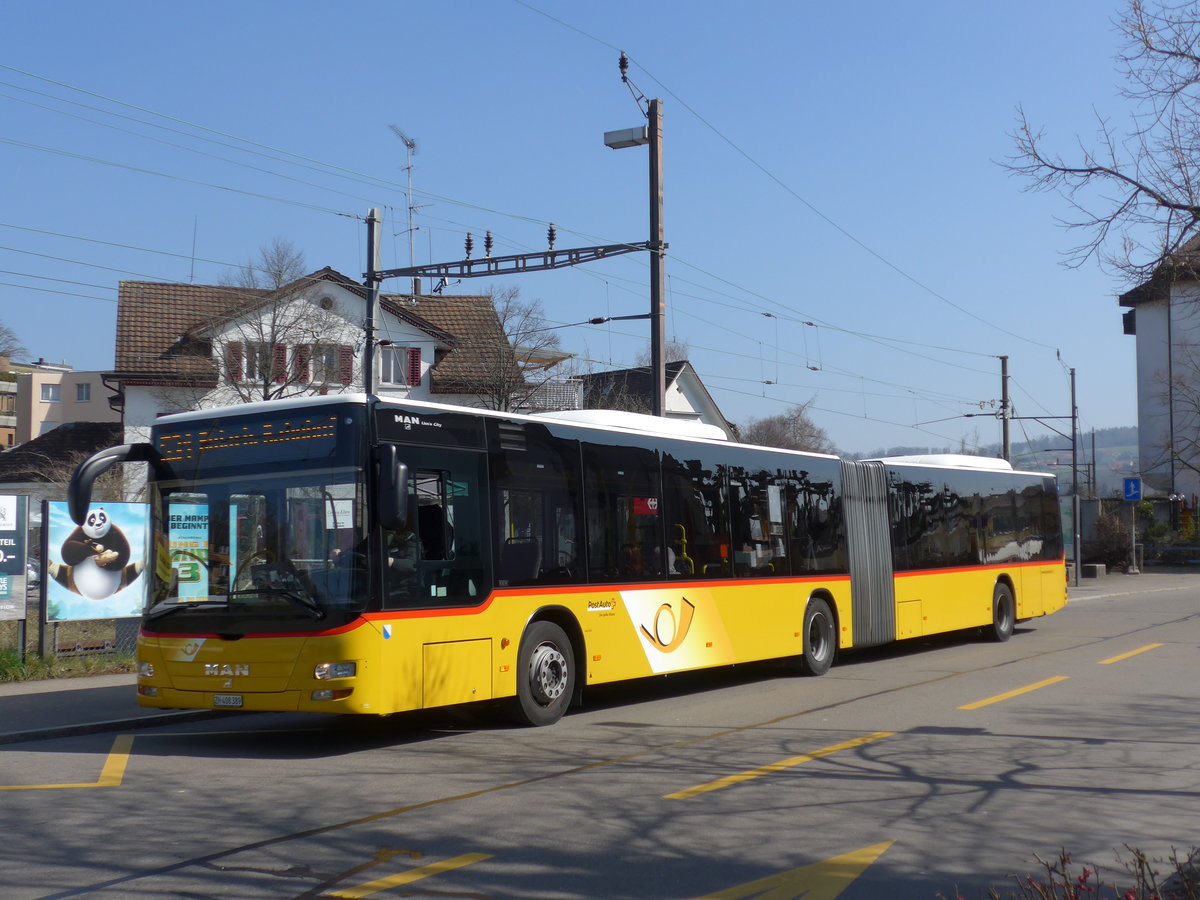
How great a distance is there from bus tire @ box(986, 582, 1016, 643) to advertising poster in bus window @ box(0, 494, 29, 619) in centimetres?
1515

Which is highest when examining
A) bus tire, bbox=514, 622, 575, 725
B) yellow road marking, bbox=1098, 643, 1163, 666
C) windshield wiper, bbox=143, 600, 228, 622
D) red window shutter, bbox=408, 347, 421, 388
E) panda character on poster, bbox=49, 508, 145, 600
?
red window shutter, bbox=408, 347, 421, 388

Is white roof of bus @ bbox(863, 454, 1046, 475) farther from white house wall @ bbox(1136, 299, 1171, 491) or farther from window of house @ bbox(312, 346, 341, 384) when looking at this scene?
white house wall @ bbox(1136, 299, 1171, 491)

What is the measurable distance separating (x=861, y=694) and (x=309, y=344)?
2893 centimetres

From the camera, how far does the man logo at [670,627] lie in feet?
44.6

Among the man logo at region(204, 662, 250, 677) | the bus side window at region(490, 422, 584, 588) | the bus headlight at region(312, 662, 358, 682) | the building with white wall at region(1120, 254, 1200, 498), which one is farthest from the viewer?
the building with white wall at region(1120, 254, 1200, 498)

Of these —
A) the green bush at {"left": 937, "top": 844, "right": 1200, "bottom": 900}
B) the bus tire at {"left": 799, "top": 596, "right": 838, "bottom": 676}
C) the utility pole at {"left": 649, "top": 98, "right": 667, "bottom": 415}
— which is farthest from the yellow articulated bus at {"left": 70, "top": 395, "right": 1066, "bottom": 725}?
the green bush at {"left": 937, "top": 844, "right": 1200, "bottom": 900}

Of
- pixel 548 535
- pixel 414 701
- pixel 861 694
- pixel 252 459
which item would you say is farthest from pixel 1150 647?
pixel 252 459

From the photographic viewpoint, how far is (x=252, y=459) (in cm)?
1065

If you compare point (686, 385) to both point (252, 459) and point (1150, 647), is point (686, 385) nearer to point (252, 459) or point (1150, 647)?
point (1150, 647)

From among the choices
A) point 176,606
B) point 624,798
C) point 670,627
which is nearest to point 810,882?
point 624,798

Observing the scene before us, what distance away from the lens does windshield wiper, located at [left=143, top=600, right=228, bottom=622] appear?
10516 millimetres

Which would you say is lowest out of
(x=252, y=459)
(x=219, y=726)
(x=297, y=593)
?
(x=219, y=726)

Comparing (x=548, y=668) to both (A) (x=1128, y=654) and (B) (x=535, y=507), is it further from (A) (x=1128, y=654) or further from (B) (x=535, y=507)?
(A) (x=1128, y=654)

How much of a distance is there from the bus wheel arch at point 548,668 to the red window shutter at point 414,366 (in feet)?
113
